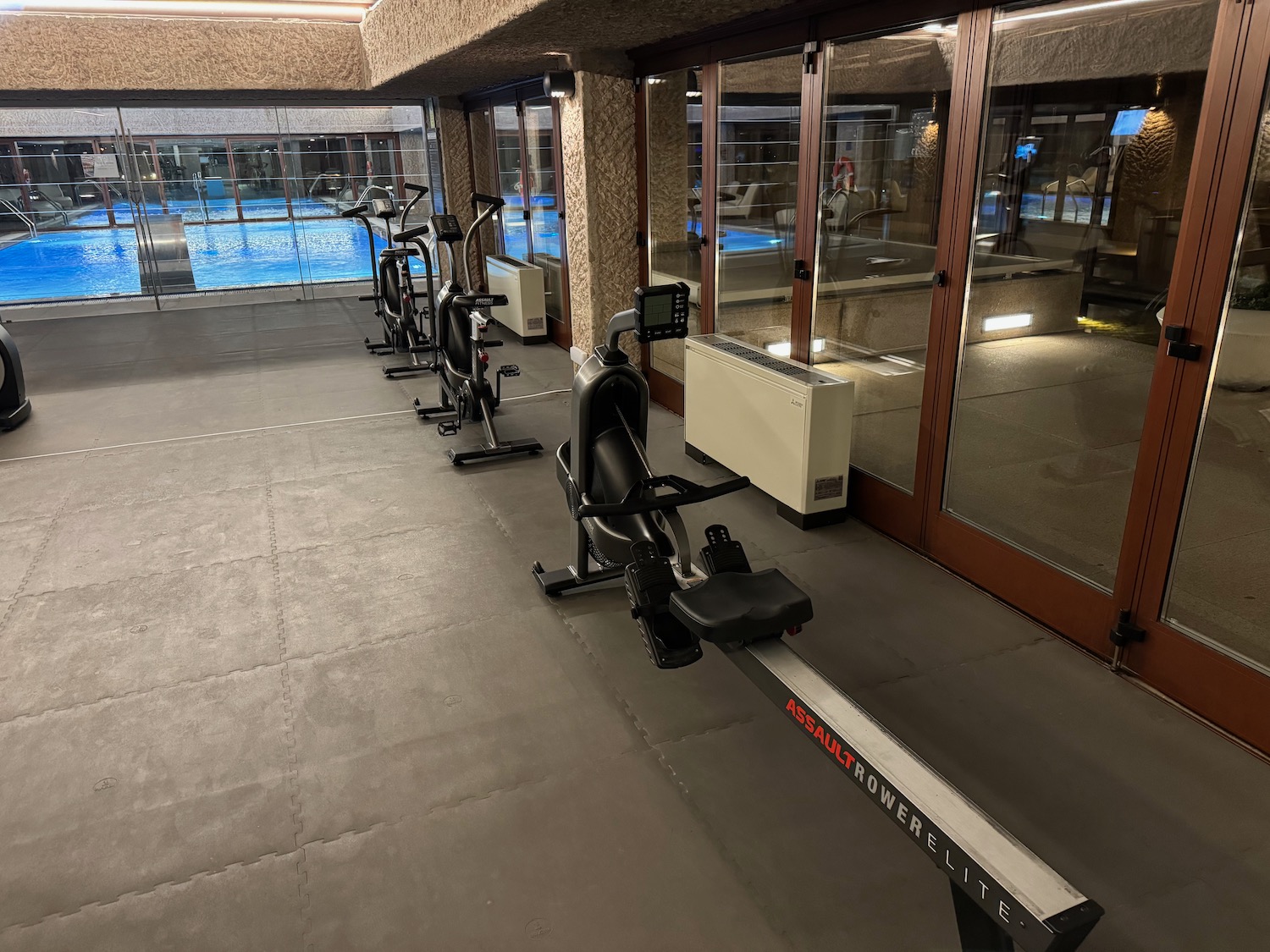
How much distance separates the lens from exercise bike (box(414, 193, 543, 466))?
4664mm

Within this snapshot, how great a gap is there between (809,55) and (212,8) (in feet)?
19.5

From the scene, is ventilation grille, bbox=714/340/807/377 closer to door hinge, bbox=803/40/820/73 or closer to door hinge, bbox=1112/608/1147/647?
door hinge, bbox=803/40/820/73

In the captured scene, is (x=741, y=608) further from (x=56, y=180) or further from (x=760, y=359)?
(x=56, y=180)

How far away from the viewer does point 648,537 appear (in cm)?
284

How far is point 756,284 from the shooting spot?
481cm

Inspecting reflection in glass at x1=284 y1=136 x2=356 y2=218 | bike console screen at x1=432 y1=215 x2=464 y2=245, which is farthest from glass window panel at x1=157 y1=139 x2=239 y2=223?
bike console screen at x1=432 y1=215 x2=464 y2=245

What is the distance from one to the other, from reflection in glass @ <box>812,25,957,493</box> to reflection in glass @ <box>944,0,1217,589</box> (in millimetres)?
265

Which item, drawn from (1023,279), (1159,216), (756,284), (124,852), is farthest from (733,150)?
(124,852)

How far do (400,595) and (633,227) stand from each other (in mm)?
3222

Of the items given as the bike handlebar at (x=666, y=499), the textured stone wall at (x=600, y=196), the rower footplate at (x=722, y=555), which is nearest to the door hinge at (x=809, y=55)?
the textured stone wall at (x=600, y=196)

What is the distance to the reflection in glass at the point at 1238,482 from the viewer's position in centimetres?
226

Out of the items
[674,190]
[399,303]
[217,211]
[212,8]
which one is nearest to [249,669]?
[674,190]

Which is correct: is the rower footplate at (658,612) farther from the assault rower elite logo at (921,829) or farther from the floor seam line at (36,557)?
the floor seam line at (36,557)

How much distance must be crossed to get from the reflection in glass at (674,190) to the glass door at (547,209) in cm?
175
